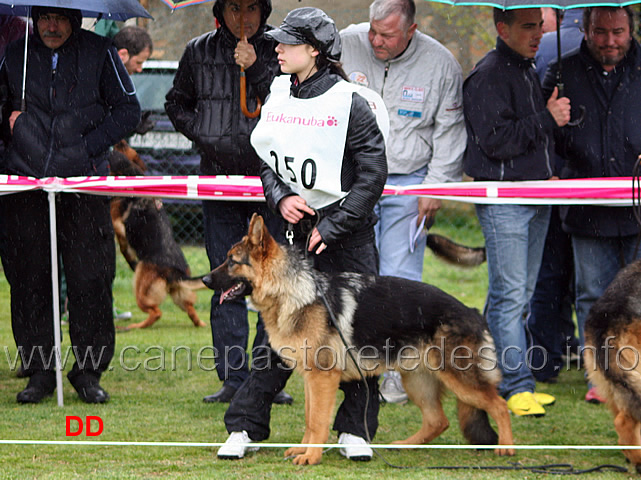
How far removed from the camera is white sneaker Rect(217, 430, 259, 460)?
A: 14.3ft

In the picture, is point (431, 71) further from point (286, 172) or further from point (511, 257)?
point (286, 172)

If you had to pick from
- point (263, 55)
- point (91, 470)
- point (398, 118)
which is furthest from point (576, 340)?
point (91, 470)

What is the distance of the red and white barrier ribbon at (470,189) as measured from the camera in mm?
5449

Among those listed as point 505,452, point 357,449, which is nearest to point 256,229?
point 357,449

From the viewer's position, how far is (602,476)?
13.8 ft

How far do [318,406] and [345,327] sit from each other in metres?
0.40

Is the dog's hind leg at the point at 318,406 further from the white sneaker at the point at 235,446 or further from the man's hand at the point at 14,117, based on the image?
the man's hand at the point at 14,117

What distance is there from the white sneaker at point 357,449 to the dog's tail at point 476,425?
52 cm

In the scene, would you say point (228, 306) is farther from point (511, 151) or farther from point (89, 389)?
point (511, 151)

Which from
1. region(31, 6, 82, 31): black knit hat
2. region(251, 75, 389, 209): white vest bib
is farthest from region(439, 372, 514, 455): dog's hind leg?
region(31, 6, 82, 31): black knit hat

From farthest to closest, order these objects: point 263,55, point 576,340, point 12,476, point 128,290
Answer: point 128,290 → point 576,340 → point 263,55 → point 12,476

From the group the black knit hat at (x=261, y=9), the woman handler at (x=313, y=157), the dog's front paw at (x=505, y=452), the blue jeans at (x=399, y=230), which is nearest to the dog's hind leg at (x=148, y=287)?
the blue jeans at (x=399, y=230)

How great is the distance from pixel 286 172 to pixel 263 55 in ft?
4.38

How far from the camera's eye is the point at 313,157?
13.9ft
